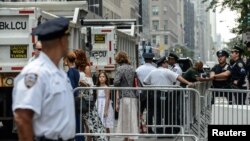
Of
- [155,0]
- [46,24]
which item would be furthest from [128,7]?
[46,24]

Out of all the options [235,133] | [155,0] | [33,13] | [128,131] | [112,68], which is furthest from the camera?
[155,0]

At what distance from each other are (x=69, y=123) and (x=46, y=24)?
0.72m

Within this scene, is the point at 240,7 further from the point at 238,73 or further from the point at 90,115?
the point at 90,115

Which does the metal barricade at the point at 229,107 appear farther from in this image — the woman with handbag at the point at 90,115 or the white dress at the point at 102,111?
the woman with handbag at the point at 90,115

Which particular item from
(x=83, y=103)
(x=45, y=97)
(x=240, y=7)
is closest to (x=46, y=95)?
(x=45, y=97)

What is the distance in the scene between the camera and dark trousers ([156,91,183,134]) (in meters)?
11.6

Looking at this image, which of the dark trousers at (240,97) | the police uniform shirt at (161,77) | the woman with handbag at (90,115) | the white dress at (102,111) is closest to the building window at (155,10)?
the police uniform shirt at (161,77)

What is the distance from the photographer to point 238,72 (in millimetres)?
15117

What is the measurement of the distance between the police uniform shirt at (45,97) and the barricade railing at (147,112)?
225 inches

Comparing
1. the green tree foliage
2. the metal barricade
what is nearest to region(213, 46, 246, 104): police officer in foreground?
the metal barricade

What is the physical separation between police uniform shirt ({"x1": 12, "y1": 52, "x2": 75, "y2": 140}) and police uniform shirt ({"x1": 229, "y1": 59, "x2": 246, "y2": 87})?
10.0 m

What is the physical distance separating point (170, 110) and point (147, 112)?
0.43 m

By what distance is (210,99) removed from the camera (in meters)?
11.7

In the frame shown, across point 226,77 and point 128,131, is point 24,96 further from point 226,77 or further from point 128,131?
point 226,77
